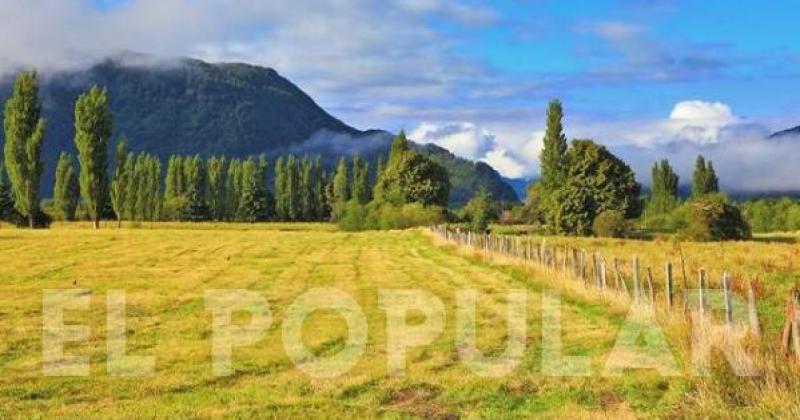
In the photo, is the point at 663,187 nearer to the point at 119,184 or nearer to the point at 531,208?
the point at 531,208

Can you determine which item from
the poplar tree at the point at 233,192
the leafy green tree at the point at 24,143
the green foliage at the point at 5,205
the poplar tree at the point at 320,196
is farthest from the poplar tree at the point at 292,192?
the leafy green tree at the point at 24,143

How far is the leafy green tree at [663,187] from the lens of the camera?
14538 cm

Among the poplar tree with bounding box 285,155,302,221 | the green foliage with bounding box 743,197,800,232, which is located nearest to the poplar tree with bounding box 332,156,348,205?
the poplar tree with bounding box 285,155,302,221

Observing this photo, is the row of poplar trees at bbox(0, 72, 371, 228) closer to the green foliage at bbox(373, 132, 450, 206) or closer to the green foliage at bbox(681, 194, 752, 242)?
the green foliage at bbox(373, 132, 450, 206)

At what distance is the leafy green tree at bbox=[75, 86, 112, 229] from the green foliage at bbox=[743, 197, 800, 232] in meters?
106

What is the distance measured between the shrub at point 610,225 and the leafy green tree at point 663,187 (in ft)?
207

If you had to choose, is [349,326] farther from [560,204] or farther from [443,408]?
[560,204]

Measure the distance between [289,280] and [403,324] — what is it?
1267 cm

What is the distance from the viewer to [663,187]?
149 metres

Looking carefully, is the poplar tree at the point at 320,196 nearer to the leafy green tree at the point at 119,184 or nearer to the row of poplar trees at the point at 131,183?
the row of poplar trees at the point at 131,183

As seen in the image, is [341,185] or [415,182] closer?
[415,182]

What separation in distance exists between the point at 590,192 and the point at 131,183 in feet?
236

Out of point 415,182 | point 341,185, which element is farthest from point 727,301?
point 341,185

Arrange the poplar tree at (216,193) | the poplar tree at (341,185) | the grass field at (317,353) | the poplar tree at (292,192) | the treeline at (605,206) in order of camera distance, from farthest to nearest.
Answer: the poplar tree at (292,192) < the poplar tree at (341,185) < the poplar tree at (216,193) < the treeline at (605,206) < the grass field at (317,353)
